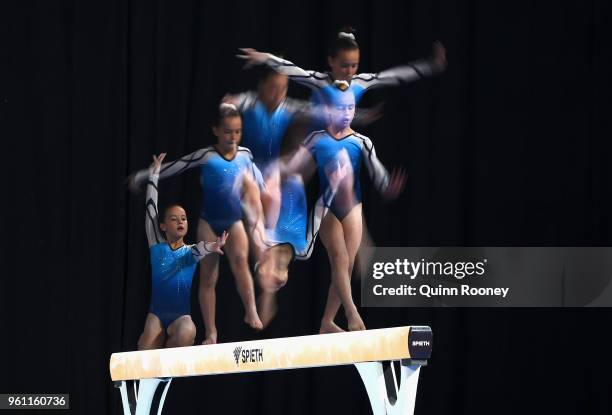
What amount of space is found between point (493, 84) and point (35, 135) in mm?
3389

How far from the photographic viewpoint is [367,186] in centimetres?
746

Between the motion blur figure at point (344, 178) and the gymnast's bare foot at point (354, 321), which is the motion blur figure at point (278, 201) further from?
the gymnast's bare foot at point (354, 321)

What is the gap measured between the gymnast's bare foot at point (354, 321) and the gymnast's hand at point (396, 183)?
88 centimetres

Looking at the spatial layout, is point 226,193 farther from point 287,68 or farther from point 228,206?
point 287,68

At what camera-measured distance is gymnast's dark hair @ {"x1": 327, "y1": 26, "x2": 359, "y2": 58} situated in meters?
7.51

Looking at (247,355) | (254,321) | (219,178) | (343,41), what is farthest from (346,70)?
(247,355)

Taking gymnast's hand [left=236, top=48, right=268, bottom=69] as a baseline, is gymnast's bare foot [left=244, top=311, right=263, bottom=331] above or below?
below

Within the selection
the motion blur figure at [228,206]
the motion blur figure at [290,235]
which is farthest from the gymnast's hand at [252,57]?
the motion blur figure at [290,235]

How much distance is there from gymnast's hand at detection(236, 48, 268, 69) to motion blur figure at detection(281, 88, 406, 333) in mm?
543

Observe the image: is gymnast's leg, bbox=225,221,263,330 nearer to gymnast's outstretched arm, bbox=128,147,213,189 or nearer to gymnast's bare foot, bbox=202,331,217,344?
gymnast's bare foot, bbox=202,331,217,344

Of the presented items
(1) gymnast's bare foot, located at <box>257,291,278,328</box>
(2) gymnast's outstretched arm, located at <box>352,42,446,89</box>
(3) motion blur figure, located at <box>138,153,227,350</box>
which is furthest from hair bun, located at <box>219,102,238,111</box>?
(1) gymnast's bare foot, located at <box>257,291,278,328</box>

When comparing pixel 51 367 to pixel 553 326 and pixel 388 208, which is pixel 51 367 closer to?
pixel 388 208

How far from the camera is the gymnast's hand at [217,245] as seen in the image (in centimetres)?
746

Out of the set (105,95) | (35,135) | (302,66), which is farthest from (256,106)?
(35,135)
